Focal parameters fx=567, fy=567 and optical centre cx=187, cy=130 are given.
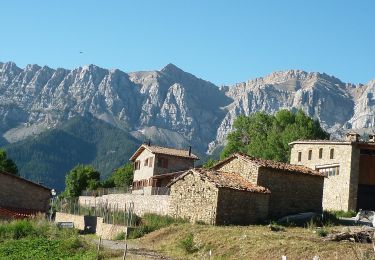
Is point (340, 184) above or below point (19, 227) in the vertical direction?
above

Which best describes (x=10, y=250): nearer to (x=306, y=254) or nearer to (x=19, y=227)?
(x=19, y=227)

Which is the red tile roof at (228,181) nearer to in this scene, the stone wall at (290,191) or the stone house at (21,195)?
the stone wall at (290,191)

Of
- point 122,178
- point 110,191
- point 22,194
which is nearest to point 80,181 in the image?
point 122,178

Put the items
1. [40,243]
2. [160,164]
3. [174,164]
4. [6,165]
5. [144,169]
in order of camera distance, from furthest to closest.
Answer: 1. [6,165]
2. [144,169]
3. [174,164]
4. [160,164]
5. [40,243]

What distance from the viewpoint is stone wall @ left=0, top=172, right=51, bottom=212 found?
54.2 m

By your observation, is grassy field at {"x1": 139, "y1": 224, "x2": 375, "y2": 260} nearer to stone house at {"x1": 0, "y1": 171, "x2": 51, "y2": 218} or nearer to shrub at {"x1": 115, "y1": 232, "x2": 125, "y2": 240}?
shrub at {"x1": 115, "y1": 232, "x2": 125, "y2": 240}

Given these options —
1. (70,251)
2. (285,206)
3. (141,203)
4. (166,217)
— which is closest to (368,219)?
(285,206)

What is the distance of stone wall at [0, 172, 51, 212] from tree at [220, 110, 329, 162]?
3232 centimetres

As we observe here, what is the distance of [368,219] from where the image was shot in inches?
1693

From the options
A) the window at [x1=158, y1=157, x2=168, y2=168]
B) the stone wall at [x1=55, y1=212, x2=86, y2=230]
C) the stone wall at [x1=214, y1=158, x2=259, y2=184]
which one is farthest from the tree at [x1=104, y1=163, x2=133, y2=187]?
the stone wall at [x1=214, y1=158, x2=259, y2=184]

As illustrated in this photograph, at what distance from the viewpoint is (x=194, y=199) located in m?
39.6

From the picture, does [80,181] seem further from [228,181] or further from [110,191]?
[228,181]

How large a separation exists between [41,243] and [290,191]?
18.7 metres

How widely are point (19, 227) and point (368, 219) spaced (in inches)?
1001
